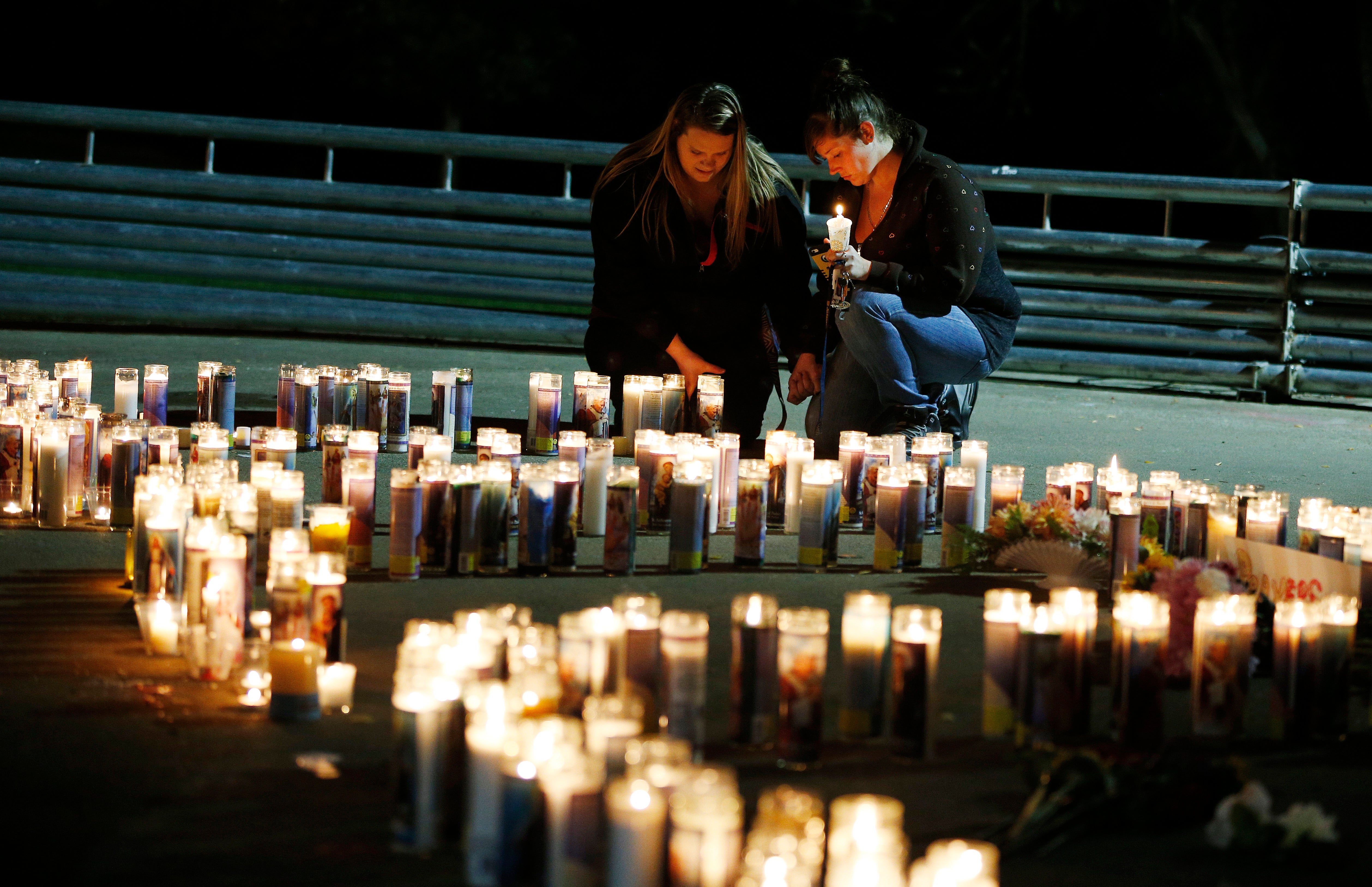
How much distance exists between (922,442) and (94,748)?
3.00 meters

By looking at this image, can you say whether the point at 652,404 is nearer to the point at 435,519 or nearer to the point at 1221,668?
the point at 435,519

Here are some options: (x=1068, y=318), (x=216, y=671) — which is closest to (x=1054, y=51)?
(x=1068, y=318)

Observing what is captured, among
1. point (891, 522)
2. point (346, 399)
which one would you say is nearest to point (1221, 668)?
point (891, 522)

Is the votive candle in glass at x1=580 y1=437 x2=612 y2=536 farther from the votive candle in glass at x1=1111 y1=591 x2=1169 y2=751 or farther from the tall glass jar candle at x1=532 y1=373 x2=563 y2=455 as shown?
the votive candle in glass at x1=1111 y1=591 x2=1169 y2=751

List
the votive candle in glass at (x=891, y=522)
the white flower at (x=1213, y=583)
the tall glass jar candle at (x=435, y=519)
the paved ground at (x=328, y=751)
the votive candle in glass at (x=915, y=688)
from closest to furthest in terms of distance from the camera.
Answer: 1. the paved ground at (x=328, y=751)
2. the votive candle in glass at (x=915, y=688)
3. the white flower at (x=1213, y=583)
4. the tall glass jar candle at (x=435, y=519)
5. the votive candle in glass at (x=891, y=522)

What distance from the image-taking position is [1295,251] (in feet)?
29.1

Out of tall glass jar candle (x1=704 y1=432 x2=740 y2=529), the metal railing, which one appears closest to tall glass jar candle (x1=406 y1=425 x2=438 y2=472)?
tall glass jar candle (x1=704 y1=432 x2=740 y2=529)

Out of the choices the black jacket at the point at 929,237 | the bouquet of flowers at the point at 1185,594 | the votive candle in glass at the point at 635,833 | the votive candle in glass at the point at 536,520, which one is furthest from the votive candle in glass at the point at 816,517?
the votive candle in glass at the point at 635,833

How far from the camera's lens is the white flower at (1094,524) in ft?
15.3

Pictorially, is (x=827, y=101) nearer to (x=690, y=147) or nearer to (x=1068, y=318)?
(x=690, y=147)

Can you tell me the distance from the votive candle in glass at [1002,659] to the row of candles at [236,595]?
1.34m

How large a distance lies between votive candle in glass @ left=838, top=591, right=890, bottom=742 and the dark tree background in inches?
491

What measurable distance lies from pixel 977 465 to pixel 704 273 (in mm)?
1781

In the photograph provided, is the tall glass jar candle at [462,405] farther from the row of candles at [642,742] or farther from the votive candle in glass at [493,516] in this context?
the row of candles at [642,742]
